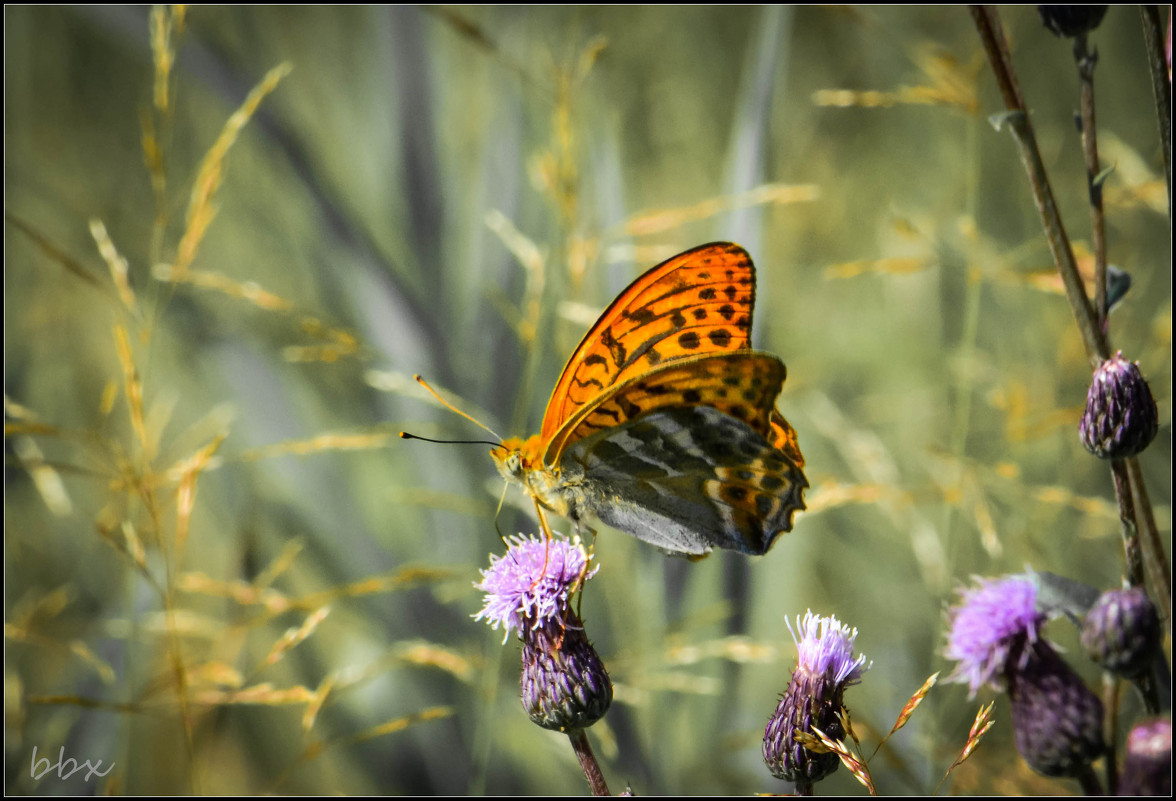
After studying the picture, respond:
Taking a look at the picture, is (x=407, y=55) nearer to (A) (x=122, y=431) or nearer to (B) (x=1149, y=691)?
(A) (x=122, y=431)

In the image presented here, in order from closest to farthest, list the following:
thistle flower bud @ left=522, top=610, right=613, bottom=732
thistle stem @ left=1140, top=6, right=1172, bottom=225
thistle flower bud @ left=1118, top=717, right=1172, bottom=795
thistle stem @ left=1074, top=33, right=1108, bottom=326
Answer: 1. thistle flower bud @ left=1118, top=717, right=1172, bottom=795
2. thistle stem @ left=1140, top=6, right=1172, bottom=225
3. thistle stem @ left=1074, top=33, right=1108, bottom=326
4. thistle flower bud @ left=522, top=610, right=613, bottom=732

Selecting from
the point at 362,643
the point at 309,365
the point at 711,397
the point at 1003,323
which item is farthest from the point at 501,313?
the point at 1003,323

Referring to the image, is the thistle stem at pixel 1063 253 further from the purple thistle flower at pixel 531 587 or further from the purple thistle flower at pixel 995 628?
the purple thistle flower at pixel 531 587

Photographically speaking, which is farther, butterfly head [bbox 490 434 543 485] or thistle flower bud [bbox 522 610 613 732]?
butterfly head [bbox 490 434 543 485]

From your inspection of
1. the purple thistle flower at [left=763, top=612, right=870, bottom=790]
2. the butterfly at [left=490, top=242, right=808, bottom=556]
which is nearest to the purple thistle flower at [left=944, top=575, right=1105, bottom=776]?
the purple thistle flower at [left=763, top=612, right=870, bottom=790]

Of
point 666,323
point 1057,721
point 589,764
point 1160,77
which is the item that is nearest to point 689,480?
point 666,323

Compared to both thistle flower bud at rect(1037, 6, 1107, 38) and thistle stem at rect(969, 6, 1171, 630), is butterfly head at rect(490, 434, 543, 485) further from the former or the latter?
thistle flower bud at rect(1037, 6, 1107, 38)

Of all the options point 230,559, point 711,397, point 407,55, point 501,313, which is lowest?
point 230,559
